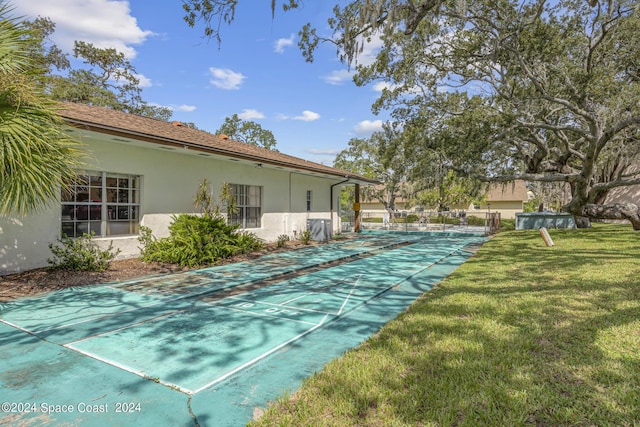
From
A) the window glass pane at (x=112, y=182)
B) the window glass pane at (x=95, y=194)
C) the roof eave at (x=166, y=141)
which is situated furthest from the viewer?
the window glass pane at (x=112, y=182)

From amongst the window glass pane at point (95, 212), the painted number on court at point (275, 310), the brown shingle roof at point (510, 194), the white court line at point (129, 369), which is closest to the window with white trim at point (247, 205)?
the window glass pane at point (95, 212)

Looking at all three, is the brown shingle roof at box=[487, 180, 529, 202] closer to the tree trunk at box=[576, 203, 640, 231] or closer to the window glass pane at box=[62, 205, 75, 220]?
the tree trunk at box=[576, 203, 640, 231]

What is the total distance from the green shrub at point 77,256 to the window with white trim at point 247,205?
15.9 ft

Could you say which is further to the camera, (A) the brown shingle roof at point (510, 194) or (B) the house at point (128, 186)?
(A) the brown shingle roof at point (510, 194)

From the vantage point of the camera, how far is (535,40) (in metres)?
11.3

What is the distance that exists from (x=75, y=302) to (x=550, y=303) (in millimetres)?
7554

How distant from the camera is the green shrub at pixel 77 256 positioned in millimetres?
7609

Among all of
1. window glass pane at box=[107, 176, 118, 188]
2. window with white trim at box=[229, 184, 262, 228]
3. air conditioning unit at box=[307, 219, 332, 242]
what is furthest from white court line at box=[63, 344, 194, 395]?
air conditioning unit at box=[307, 219, 332, 242]

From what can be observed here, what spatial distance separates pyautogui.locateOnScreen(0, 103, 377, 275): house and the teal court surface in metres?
2.30

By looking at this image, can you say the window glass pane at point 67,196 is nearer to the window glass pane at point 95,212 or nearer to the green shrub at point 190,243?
the window glass pane at point 95,212

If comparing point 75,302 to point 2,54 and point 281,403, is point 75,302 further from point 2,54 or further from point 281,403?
point 281,403

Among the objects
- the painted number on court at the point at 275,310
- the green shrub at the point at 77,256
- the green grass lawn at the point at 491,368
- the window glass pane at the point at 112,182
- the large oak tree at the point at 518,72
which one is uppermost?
the large oak tree at the point at 518,72

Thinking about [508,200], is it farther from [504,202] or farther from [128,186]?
[128,186]

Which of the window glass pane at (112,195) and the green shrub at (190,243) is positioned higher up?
the window glass pane at (112,195)
